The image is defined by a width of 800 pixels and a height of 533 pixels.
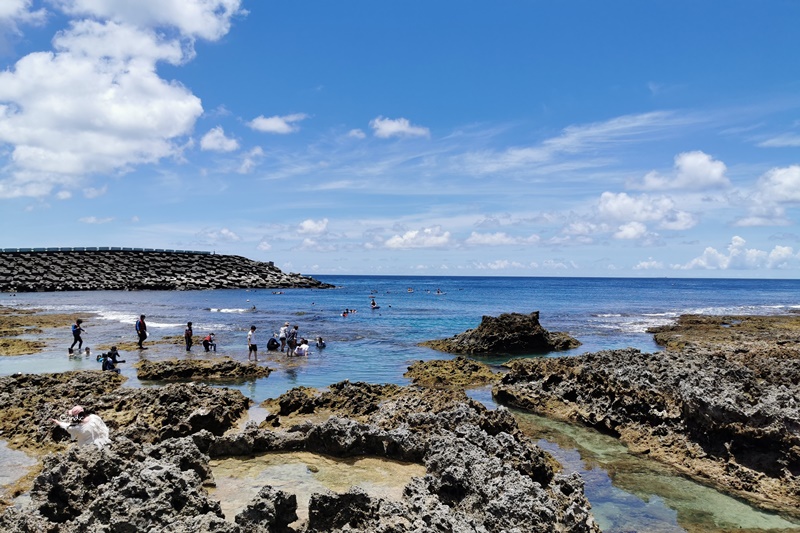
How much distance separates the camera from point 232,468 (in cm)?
1018

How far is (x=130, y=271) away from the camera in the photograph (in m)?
101

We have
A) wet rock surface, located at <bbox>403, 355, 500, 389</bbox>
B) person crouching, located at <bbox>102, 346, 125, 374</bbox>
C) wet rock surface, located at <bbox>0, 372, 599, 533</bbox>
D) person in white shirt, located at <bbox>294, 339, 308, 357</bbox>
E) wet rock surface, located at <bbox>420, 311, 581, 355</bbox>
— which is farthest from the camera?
wet rock surface, located at <bbox>420, 311, 581, 355</bbox>

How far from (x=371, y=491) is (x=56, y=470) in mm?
4822

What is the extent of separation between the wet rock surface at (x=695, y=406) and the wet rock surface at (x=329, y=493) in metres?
3.62

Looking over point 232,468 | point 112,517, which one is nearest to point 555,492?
point 232,468

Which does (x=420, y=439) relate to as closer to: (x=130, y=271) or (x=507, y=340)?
(x=507, y=340)

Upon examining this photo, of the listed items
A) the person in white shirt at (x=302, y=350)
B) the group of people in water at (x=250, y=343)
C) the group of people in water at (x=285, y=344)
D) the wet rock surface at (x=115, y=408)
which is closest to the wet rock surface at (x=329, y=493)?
the wet rock surface at (x=115, y=408)

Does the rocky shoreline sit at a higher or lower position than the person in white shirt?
higher

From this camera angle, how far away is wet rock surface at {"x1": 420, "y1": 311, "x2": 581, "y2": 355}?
30547 millimetres

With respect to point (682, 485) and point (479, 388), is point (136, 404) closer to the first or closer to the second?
point (479, 388)

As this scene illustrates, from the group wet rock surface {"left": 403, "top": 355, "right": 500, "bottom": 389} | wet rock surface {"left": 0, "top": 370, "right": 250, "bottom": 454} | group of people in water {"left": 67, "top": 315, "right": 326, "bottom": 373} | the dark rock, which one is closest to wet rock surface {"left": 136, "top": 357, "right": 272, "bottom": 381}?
wet rock surface {"left": 0, "top": 370, "right": 250, "bottom": 454}

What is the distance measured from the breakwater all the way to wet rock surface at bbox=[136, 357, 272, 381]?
79.8 m

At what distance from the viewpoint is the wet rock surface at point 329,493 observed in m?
6.88

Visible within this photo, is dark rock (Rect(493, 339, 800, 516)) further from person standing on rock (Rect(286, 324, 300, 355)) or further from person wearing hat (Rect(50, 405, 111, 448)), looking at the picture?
person standing on rock (Rect(286, 324, 300, 355))
